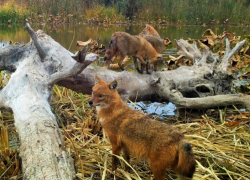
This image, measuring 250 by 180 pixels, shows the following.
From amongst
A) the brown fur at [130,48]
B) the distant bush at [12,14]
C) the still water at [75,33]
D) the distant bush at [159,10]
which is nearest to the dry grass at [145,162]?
the brown fur at [130,48]

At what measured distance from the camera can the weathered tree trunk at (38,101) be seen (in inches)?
69.4

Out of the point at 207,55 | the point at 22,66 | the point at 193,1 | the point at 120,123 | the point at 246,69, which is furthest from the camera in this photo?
the point at 193,1

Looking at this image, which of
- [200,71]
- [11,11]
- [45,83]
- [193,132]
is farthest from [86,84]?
[11,11]

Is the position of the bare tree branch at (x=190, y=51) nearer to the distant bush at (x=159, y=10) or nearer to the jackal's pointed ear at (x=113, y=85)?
the jackal's pointed ear at (x=113, y=85)

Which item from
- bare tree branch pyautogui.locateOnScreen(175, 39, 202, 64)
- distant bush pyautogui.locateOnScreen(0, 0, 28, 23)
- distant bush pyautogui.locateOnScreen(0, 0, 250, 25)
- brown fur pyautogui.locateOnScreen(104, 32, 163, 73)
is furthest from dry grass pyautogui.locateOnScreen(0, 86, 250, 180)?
distant bush pyautogui.locateOnScreen(0, 0, 250, 25)

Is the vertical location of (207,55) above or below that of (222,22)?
above

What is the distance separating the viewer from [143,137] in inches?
73.7

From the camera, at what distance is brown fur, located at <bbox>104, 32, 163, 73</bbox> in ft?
12.6

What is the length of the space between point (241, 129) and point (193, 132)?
522 millimetres

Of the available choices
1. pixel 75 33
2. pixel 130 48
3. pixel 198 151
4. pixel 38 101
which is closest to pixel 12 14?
pixel 75 33

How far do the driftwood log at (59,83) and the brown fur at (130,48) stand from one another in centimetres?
27

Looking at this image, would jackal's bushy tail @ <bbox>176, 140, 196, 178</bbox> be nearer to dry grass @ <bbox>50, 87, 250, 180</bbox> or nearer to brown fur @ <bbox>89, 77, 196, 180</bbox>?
brown fur @ <bbox>89, 77, 196, 180</bbox>

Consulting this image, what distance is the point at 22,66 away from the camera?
10.4 feet

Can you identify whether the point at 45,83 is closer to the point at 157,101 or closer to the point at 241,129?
the point at 157,101
